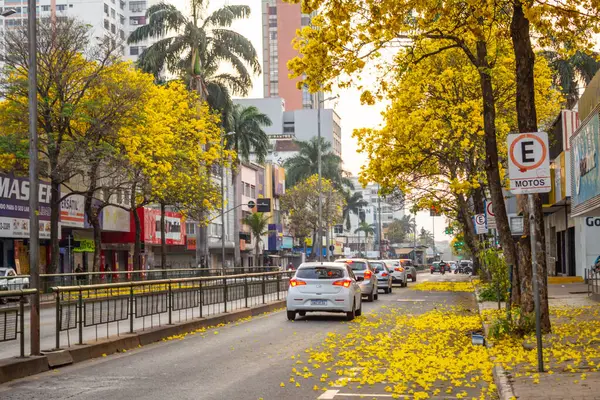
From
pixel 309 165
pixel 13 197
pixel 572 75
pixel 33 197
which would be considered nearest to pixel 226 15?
pixel 13 197

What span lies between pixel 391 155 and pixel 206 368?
23335mm

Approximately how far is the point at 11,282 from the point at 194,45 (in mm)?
26915

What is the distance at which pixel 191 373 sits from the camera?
12312 millimetres

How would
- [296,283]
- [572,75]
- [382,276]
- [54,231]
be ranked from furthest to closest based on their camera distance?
1. [572,75]
2. [382,276]
3. [54,231]
4. [296,283]

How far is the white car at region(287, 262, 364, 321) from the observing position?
74.1 ft

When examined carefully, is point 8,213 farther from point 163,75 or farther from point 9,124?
point 163,75

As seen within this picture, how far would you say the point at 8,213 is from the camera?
40.9 metres

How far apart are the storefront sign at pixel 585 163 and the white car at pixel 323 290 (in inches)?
279

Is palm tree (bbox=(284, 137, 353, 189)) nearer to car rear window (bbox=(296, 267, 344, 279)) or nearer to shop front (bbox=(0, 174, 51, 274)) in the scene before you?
shop front (bbox=(0, 174, 51, 274))

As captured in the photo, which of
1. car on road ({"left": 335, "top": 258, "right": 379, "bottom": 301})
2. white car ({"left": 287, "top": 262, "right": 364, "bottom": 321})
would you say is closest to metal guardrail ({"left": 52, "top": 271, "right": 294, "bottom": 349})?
white car ({"left": 287, "top": 262, "right": 364, "bottom": 321})

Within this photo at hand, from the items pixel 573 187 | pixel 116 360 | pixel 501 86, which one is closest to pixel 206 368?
pixel 116 360

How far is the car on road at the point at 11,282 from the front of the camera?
25.5 metres

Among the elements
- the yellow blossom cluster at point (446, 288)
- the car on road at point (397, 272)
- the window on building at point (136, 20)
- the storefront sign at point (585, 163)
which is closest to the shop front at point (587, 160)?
the storefront sign at point (585, 163)

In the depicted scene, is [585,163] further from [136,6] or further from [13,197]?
[136,6]
